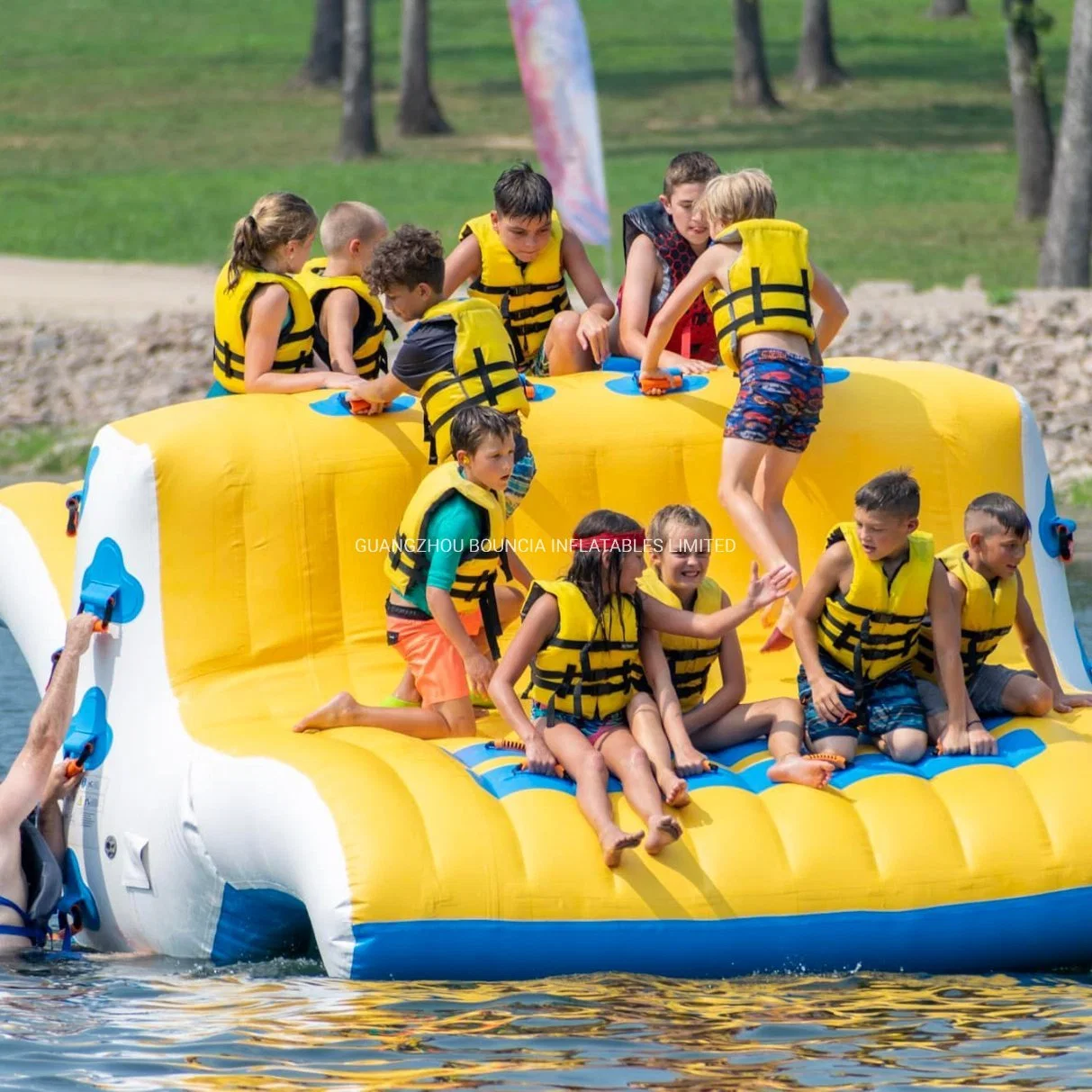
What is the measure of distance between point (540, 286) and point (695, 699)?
6.42ft

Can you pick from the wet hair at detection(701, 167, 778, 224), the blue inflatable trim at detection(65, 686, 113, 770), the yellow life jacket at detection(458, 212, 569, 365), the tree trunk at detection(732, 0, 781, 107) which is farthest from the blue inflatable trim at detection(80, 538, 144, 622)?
the tree trunk at detection(732, 0, 781, 107)

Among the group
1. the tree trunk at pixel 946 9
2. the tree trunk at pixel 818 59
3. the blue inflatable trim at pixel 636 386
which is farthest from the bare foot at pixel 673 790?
the tree trunk at pixel 946 9

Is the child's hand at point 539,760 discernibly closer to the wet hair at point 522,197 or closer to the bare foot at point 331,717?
the bare foot at point 331,717

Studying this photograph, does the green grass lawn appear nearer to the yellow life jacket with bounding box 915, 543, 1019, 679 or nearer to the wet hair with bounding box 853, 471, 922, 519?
the yellow life jacket with bounding box 915, 543, 1019, 679

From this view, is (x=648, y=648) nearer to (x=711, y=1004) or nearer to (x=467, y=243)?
(x=711, y=1004)

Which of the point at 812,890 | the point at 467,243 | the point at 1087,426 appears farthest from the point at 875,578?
the point at 1087,426

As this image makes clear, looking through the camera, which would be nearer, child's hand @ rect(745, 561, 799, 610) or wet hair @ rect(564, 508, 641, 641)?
child's hand @ rect(745, 561, 799, 610)

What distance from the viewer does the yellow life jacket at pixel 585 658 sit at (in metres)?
5.69

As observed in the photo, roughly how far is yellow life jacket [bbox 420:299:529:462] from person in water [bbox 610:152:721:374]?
2.83 ft

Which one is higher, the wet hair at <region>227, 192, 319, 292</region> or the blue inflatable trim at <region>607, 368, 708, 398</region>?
the wet hair at <region>227, 192, 319, 292</region>

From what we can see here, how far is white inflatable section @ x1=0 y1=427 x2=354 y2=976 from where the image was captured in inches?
209

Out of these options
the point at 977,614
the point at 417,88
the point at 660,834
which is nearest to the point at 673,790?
the point at 660,834

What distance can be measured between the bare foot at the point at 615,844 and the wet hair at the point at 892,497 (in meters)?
1.20

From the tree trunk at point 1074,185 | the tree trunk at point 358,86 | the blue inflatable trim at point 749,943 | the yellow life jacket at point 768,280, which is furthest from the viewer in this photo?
the tree trunk at point 358,86
